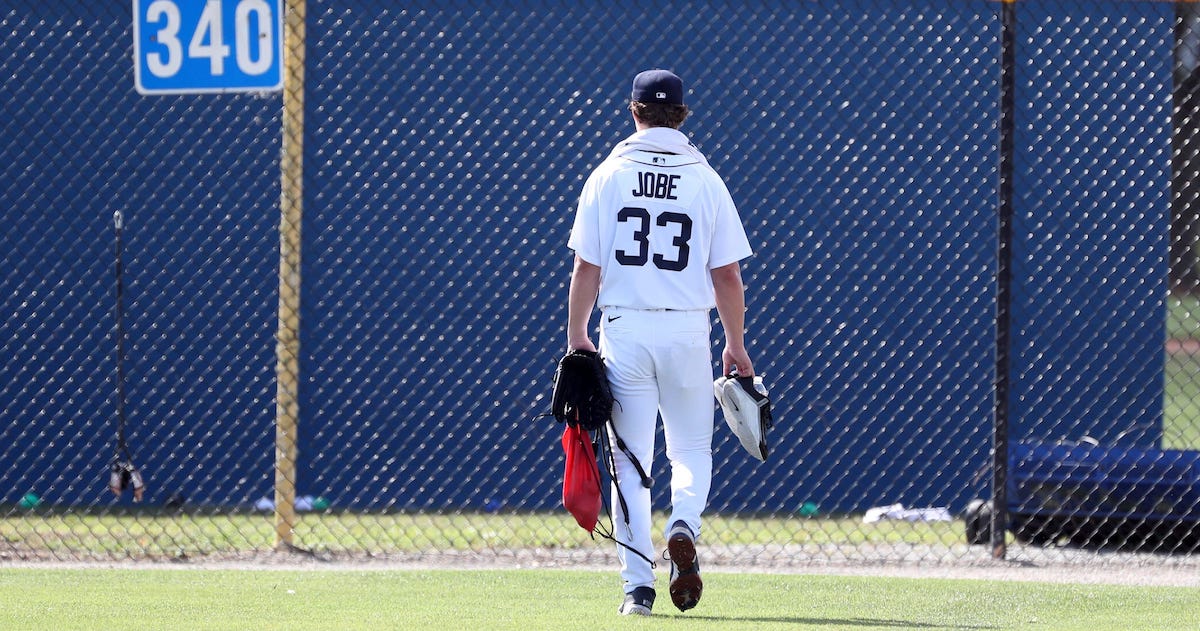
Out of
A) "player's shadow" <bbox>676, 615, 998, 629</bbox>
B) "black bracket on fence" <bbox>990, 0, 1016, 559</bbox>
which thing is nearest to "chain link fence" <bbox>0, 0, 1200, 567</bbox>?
"black bracket on fence" <bbox>990, 0, 1016, 559</bbox>

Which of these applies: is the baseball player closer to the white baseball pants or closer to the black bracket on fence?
the white baseball pants

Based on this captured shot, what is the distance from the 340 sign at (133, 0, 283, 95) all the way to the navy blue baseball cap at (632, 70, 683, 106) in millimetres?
2008

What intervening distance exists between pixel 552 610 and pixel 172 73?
2808mm

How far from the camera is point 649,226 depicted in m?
4.22

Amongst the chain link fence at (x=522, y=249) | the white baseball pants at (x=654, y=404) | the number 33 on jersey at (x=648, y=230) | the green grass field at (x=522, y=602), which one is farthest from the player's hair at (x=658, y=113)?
the chain link fence at (x=522, y=249)

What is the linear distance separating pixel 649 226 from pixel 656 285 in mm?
175

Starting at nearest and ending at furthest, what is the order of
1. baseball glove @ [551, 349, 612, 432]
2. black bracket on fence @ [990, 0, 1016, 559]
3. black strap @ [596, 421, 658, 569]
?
baseball glove @ [551, 349, 612, 432] < black strap @ [596, 421, 658, 569] < black bracket on fence @ [990, 0, 1016, 559]

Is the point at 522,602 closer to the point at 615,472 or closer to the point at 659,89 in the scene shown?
the point at 615,472

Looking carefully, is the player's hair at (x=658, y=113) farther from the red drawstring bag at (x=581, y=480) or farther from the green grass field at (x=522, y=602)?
the green grass field at (x=522, y=602)

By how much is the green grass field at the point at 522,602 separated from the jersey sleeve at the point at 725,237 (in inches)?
42.5

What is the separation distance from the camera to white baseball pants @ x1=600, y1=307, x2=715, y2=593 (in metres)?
4.23

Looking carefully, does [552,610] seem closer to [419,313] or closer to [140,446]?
[419,313]

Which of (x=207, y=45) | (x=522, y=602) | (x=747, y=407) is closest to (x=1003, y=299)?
(x=747, y=407)

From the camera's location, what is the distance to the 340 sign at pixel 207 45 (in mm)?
5703
